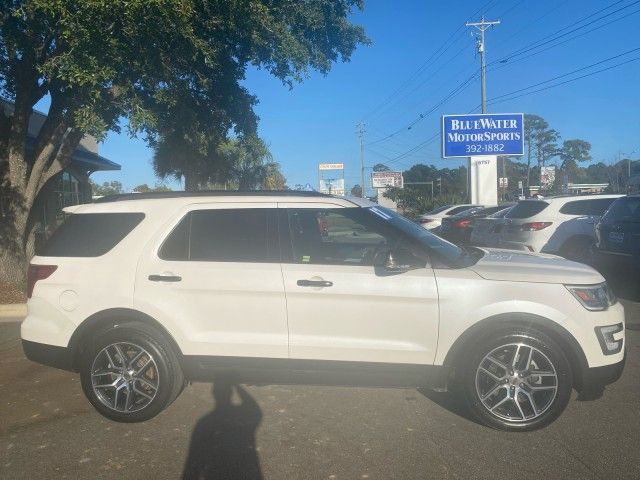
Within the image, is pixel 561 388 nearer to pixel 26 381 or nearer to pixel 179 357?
pixel 179 357

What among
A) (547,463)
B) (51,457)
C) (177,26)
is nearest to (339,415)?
(547,463)

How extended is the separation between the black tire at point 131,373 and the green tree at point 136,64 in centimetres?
435

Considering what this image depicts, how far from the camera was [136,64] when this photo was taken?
320 inches

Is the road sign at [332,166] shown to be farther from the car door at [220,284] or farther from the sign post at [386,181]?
the car door at [220,284]

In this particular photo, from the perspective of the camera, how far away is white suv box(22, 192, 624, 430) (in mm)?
4105

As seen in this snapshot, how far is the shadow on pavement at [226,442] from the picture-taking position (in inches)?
145

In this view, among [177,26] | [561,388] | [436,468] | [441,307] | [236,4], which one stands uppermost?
[236,4]

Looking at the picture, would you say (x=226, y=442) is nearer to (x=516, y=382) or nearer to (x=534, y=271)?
(x=516, y=382)

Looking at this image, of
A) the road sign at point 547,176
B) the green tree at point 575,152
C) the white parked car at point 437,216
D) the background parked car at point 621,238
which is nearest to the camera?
the background parked car at point 621,238

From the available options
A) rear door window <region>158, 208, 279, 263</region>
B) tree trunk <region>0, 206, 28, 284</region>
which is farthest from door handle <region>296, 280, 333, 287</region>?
tree trunk <region>0, 206, 28, 284</region>

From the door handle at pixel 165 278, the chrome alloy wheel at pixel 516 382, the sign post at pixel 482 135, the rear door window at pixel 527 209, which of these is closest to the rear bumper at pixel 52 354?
the door handle at pixel 165 278

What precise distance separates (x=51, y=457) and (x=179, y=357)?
112cm

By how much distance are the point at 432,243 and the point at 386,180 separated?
6349 centimetres

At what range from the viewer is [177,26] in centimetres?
773
